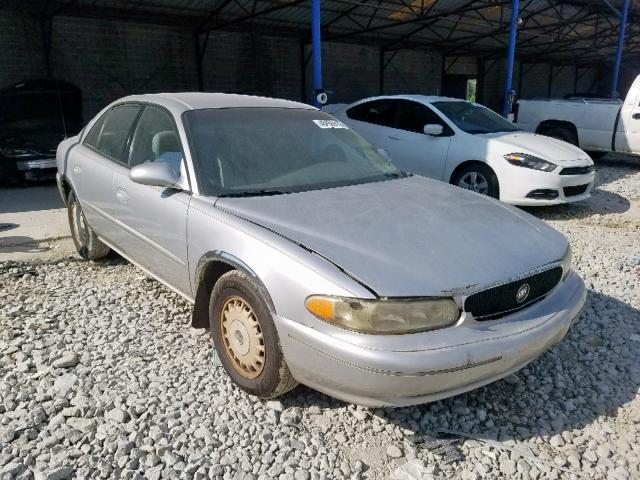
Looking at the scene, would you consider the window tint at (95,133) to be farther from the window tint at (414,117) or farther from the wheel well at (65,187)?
the window tint at (414,117)

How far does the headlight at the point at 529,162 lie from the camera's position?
238 inches

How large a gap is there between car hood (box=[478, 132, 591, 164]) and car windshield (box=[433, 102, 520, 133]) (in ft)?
0.88

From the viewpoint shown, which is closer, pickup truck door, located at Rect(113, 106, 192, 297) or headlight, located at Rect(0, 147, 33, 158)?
pickup truck door, located at Rect(113, 106, 192, 297)

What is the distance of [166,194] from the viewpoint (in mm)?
2896

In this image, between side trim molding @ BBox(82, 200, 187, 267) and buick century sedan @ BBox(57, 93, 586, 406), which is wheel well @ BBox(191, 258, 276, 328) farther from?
side trim molding @ BBox(82, 200, 187, 267)

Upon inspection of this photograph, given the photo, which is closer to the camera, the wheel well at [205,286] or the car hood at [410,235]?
the car hood at [410,235]

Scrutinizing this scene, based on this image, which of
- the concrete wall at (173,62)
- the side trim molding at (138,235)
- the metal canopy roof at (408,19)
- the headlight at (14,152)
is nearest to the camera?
the side trim molding at (138,235)

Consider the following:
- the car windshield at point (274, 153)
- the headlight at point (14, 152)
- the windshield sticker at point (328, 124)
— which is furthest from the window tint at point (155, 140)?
the headlight at point (14, 152)

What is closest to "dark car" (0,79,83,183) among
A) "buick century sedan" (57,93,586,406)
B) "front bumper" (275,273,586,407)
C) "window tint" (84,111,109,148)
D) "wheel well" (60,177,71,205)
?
"wheel well" (60,177,71,205)

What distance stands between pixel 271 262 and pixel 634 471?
1777mm

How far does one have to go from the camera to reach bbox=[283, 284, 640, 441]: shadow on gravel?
2.39 m

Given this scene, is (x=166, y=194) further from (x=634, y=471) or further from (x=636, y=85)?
(x=636, y=85)

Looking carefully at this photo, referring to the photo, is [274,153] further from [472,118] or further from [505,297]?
[472,118]

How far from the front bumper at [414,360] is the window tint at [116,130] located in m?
2.18
